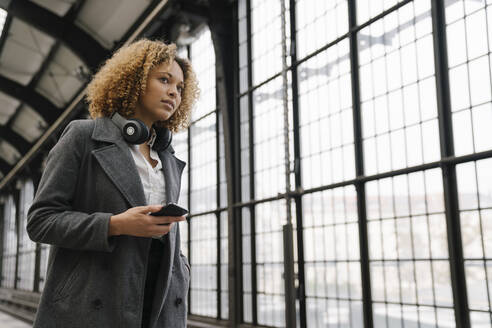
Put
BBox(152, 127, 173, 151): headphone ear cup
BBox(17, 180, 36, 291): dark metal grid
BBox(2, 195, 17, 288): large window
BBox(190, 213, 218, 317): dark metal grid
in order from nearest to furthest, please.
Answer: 1. BBox(152, 127, 173, 151): headphone ear cup
2. BBox(190, 213, 218, 317): dark metal grid
3. BBox(17, 180, 36, 291): dark metal grid
4. BBox(2, 195, 17, 288): large window

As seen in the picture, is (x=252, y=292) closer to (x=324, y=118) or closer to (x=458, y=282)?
(x=324, y=118)

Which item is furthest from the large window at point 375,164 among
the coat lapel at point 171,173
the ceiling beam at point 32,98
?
the ceiling beam at point 32,98

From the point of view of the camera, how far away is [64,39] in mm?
14461

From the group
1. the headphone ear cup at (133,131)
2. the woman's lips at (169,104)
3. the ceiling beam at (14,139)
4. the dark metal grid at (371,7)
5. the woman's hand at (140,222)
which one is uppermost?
the ceiling beam at (14,139)

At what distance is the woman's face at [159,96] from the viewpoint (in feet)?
5.69

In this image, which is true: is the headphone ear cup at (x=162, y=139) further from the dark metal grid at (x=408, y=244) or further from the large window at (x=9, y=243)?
the large window at (x=9, y=243)

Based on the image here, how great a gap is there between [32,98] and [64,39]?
6087mm

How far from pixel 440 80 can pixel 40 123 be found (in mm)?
17975

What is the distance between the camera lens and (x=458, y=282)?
6.14 meters

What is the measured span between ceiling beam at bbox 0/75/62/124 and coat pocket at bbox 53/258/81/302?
64.0 ft

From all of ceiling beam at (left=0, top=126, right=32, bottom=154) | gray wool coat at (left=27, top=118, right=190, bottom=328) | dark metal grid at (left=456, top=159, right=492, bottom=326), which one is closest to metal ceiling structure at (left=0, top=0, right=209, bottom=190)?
ceiling beam at (left=0, top=126, right=32, bottom=154)

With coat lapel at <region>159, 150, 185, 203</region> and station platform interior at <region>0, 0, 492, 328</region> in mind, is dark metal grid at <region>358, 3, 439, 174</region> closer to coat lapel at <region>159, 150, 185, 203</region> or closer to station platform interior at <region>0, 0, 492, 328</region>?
station platform interior at <region>0, 0, 492, 328</region>

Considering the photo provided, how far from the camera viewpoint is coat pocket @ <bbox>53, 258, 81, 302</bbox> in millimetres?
1462

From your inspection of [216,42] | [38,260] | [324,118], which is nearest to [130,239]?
[324,118]
